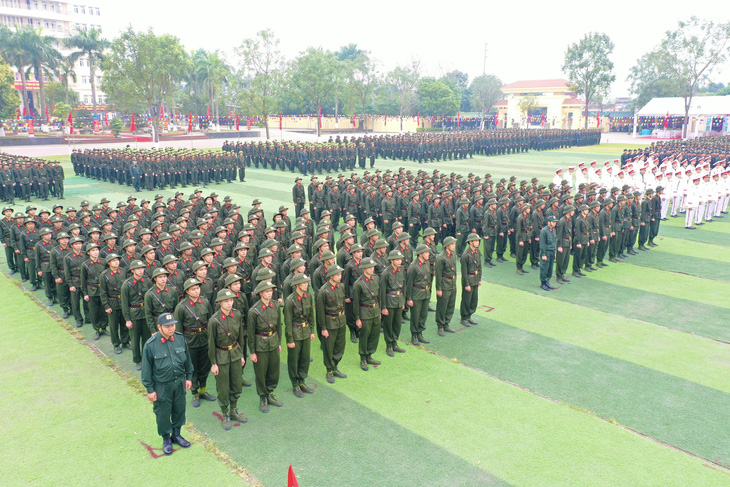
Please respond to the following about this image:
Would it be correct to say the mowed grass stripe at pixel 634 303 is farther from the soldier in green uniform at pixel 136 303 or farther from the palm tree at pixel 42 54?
the palm tree at pixel 42 54

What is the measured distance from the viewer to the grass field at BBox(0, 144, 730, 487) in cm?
538

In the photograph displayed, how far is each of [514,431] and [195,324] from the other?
13.5 ft

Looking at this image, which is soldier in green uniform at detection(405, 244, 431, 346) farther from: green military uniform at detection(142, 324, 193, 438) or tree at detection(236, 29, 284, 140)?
tree at detection(236, 29, 284, 140)

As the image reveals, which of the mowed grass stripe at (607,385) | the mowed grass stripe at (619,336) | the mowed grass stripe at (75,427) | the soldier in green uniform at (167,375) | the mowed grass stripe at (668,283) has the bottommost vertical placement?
the mowed grass stripe at (75,427)

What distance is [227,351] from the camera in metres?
6.04

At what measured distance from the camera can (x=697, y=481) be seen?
5.17 meters

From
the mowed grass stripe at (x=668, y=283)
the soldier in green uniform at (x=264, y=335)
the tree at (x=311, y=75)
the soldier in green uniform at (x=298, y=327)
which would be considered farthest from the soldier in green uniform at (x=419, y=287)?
the tree at (x=311, y=75)

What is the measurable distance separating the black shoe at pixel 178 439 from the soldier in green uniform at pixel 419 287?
13.0 ft

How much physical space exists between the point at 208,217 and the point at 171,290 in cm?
443

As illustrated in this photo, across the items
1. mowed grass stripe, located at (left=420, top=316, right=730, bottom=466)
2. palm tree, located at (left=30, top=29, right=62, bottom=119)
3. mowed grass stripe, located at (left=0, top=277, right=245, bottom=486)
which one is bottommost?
mowed grass stripe, located at (left=0, top=277, right=245, bottom=486)

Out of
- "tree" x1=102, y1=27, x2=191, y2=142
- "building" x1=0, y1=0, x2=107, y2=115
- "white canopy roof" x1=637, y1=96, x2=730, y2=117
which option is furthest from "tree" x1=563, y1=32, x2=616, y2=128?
"building" x1=0, y1=0, x2=107, y2=115

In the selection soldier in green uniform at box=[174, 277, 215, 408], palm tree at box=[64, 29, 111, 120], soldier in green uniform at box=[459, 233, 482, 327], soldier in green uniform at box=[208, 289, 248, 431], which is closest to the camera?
soldier in green uniform at box=[208, 289, 248, 431]

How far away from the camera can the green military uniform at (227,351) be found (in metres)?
5.97

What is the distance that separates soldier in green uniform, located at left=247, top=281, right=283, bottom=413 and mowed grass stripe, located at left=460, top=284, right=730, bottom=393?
4.69 m
